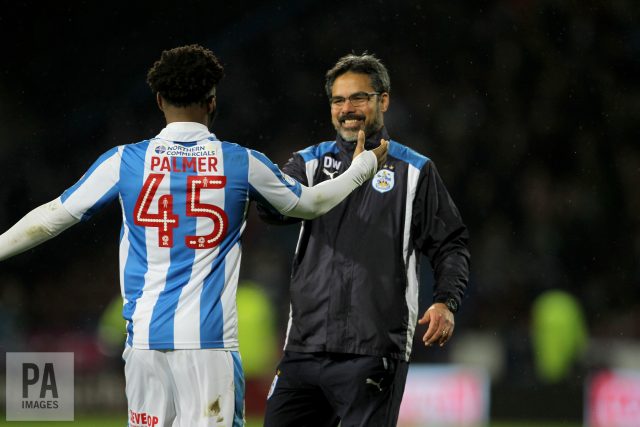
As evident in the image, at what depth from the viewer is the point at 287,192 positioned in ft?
10.4

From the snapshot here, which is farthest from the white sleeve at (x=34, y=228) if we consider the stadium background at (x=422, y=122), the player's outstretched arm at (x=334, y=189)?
the stadium background at (x=422, y=122)

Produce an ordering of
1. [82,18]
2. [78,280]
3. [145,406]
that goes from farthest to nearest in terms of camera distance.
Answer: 1. [82,18]
2. [78,280]
3. [145,406]

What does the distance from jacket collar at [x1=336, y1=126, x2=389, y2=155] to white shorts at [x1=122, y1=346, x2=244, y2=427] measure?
3.24ft

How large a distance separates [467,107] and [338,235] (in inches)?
376

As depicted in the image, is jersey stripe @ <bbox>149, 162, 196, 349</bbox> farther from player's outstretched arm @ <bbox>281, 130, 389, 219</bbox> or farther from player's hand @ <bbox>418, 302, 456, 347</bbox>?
player's hand @ <bbox>418, 302, 456, 347</bbox>

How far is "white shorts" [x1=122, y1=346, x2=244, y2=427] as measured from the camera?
2.98 m

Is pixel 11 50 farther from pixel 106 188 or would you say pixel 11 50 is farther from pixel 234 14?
pixel 106 188

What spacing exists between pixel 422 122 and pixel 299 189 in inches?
370

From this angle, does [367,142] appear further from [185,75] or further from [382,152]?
[185,75]

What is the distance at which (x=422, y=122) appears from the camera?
12.5 meters

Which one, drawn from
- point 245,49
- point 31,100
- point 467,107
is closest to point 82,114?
point 31,100

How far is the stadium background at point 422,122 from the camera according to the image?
1122 centimetres

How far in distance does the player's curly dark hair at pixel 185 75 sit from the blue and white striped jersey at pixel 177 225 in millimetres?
90

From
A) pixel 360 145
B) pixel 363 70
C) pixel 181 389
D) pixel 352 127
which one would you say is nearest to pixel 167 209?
pixel 181 389
